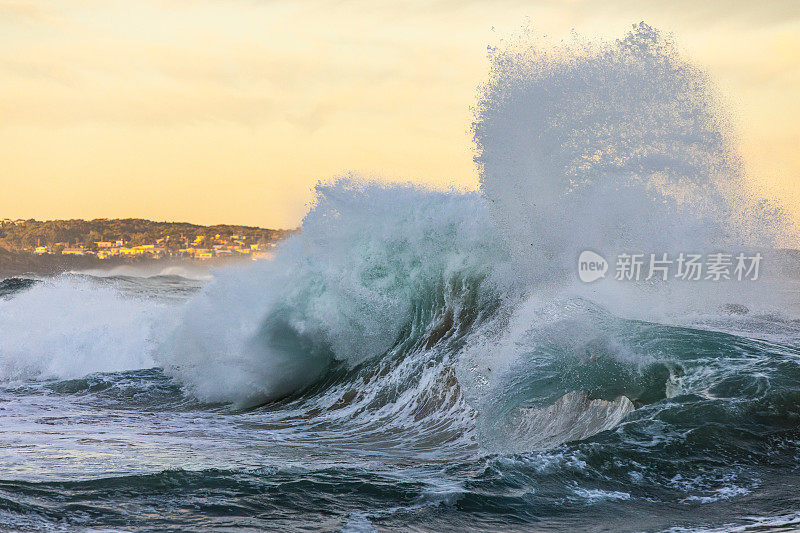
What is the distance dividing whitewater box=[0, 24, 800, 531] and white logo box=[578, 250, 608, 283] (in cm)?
11

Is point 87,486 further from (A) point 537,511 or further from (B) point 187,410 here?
(B) point 187,410

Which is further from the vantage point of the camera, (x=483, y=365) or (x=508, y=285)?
(x=508, y=285)

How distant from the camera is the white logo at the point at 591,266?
369 inches

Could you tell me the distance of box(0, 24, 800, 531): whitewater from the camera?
512cm

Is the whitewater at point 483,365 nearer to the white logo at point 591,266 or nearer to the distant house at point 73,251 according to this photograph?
the white logo at point 591,266

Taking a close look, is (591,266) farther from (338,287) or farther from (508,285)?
(338,287)

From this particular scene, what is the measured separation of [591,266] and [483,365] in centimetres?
262

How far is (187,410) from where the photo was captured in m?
10.5

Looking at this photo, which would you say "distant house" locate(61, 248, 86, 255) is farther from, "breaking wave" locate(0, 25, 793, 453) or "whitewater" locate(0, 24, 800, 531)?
"breaking wave" locate(0, 25, 793, 453)

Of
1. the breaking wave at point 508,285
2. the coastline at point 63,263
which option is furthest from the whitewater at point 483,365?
the coastline at point 63,263

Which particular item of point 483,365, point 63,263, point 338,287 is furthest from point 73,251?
point 483,365

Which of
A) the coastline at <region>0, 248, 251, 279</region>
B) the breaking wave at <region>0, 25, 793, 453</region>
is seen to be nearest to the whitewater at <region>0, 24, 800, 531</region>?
the breaking wave at <region>0, 25, 793, 453</region>

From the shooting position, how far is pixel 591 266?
31.2 feet

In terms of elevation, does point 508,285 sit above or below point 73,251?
above
